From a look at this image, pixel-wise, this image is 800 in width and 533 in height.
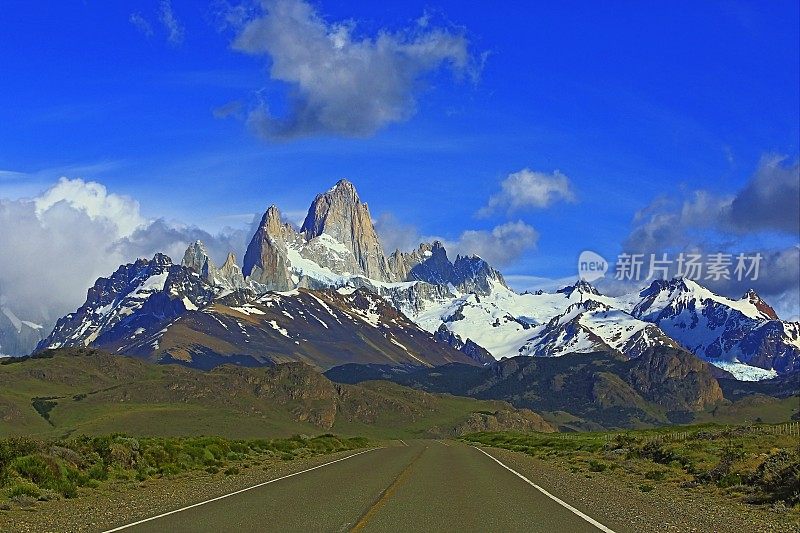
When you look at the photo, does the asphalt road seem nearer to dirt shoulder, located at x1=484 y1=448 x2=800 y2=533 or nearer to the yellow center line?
the yellow center line

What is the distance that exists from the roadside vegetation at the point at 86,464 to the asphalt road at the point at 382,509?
22.0 ft

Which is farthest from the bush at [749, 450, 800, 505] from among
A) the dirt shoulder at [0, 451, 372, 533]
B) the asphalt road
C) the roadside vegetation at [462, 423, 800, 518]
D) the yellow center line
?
the dirt shoulder at [0, 451, 372, 533]

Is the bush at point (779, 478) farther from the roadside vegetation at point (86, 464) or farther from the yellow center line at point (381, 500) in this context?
the roadside vegetation at point (86, 464)

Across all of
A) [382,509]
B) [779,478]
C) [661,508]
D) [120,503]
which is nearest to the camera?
[382,509]

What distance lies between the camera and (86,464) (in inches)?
1545

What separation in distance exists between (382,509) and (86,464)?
18208 millimetres

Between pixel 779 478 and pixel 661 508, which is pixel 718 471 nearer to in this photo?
pixel 779 478

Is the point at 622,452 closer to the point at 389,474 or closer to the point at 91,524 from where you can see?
the point at 389,474

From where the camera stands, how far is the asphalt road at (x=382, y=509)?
22516 millimetres

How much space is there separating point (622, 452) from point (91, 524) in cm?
5212

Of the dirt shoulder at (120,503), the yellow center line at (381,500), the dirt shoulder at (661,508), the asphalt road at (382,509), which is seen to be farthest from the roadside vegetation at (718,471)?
the dirt shoulder at (120,503)

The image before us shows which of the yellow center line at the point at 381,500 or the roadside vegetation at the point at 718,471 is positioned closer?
the yellow center line at the point at 381,500

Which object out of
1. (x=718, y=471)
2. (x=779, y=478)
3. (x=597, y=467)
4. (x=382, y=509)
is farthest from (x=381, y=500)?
(x=597, y=467)

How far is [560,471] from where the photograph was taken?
50.7 meters
